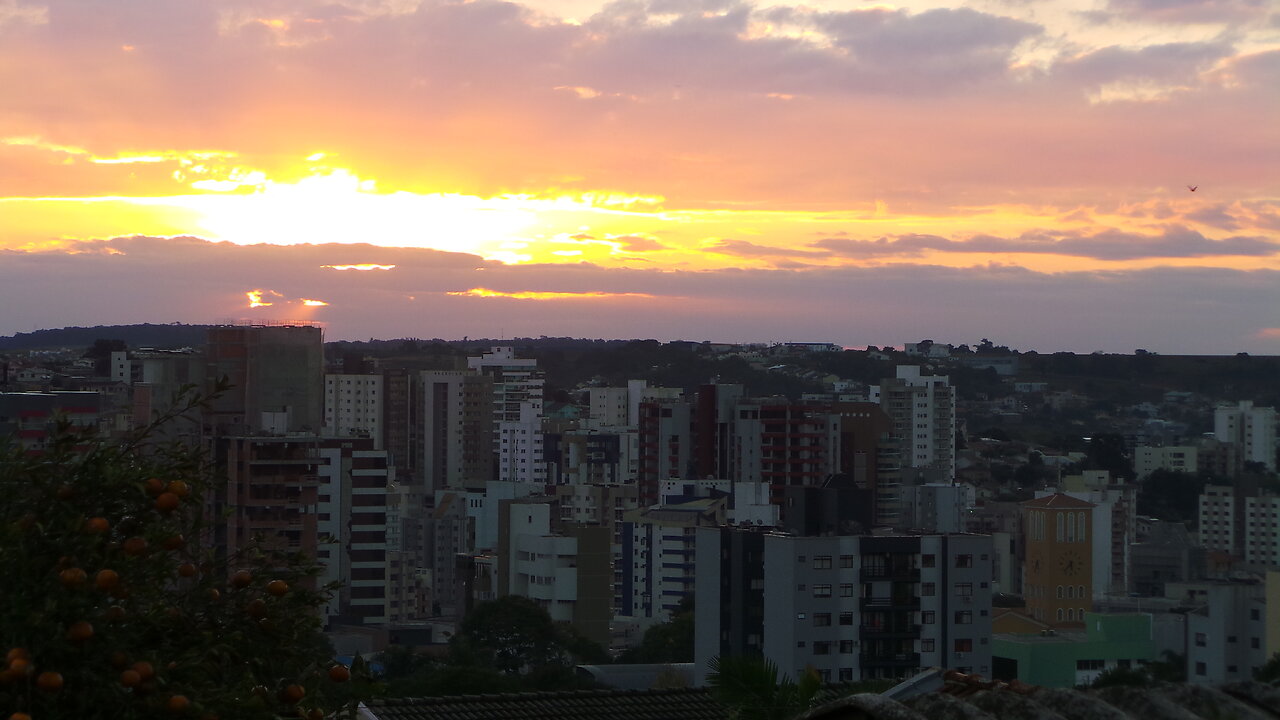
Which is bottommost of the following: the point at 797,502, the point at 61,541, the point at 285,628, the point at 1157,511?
the point at 1157,511

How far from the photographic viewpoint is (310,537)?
93.9 feet

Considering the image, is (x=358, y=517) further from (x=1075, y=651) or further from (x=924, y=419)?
(x=924, y=419)

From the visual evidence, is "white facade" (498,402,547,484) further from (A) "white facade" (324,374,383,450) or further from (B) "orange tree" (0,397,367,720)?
(B) "orange tree" (0,397,367,720)

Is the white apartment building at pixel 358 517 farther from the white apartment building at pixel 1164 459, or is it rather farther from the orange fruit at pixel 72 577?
the white apartment building at pixel 1164 459

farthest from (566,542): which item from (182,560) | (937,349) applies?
(937,349)

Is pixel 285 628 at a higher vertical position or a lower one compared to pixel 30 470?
lower

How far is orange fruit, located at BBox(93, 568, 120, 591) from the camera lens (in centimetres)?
272

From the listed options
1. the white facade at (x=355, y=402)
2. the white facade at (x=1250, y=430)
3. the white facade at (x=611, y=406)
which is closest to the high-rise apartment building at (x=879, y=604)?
the white facade at (x=355, y=402)

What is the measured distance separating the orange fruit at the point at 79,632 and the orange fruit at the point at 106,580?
7cm

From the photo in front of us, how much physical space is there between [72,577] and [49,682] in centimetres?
19

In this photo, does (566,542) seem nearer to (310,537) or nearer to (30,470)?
(310,537)

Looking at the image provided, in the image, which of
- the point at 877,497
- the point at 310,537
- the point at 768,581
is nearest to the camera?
the point at 768,581

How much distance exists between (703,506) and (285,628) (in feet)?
135

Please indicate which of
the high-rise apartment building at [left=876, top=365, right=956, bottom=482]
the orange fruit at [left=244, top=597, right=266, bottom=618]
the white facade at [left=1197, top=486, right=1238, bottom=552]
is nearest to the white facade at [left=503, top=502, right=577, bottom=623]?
the white facade at [left=1197, top=486, right=1238, bottom=552]
